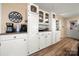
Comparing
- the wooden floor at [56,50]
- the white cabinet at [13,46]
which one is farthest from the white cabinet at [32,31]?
the white cabinet at [13,46]

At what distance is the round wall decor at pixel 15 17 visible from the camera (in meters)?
4.32

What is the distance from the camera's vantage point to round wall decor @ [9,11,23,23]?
432 cm

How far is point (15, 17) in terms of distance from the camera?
14.5 ft

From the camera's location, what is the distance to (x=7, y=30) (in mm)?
3936

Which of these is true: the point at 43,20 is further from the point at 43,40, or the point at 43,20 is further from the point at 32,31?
the point at 32,31

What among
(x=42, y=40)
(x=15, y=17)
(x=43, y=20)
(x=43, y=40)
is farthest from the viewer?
(x=43, y=20)

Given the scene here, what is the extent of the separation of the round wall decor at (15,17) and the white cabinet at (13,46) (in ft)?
3.63

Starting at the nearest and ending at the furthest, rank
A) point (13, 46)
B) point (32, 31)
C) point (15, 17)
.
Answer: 1. point (13, 46)
2. point (32, 31)
3. point (15, 17)

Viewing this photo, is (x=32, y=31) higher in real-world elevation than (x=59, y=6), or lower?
lower

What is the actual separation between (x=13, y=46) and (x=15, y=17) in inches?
61.7

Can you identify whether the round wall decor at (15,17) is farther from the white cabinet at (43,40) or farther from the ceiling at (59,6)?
the white cabinet at (43,40)

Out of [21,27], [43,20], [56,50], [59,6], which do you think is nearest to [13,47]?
[21,27]

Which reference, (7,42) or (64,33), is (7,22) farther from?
A: (64,33)

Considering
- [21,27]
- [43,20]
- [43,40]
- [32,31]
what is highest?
[43,20]
